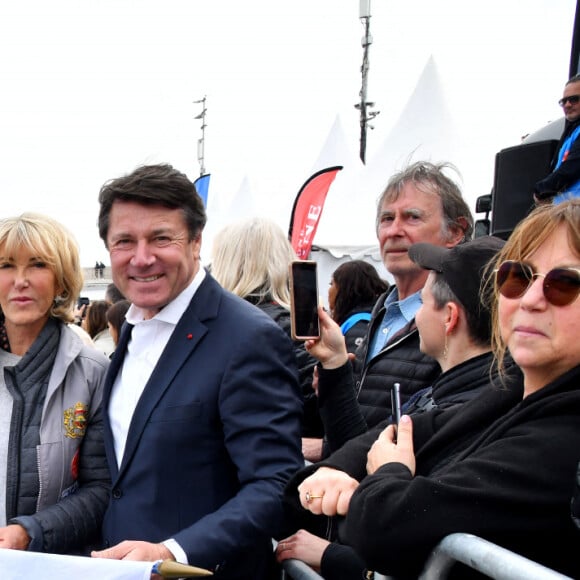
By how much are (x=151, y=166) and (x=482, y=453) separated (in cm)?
135

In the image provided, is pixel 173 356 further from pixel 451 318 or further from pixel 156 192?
pixel 451 318

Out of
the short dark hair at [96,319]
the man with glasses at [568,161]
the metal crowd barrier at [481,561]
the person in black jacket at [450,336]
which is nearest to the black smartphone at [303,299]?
the person in black jacket at [450,336]

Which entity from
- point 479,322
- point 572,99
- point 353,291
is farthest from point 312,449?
point 572,99

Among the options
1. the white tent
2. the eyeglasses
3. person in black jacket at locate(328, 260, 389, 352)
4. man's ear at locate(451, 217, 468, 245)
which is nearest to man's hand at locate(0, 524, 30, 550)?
man's ear at locate(451, 217, 468, 245)

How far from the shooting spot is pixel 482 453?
1.30 metres

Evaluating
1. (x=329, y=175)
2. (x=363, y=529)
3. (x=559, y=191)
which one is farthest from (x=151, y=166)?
(x=329, y=175)

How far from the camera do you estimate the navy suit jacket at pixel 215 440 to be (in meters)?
1.85

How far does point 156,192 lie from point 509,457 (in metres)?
1.29

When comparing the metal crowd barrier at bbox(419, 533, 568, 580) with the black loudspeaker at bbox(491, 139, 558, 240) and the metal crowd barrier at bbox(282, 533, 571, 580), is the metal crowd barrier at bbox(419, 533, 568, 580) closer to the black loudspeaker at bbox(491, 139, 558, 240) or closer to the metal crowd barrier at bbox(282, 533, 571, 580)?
the metal crowd barrier at bbox(282, 533, 571, 580)

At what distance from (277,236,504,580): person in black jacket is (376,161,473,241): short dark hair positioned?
22.8 inches

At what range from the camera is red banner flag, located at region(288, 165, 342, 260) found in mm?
10266

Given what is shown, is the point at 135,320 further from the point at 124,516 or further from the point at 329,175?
the point at 329,175

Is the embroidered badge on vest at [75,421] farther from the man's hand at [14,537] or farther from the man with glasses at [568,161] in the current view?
the man with glasses at [568,161]

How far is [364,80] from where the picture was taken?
1531cm
